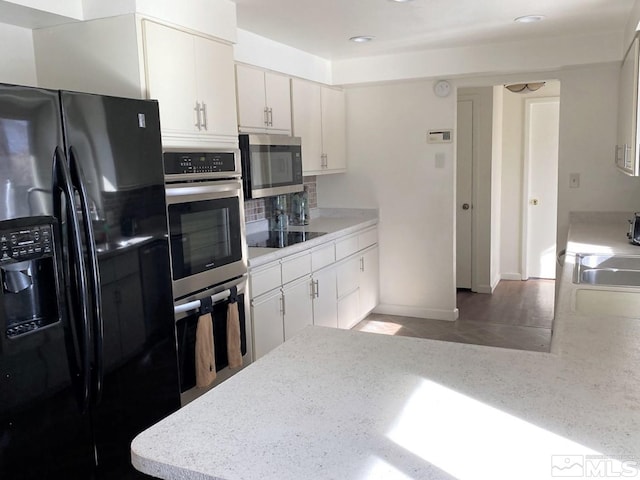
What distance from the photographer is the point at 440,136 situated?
4.74 metres

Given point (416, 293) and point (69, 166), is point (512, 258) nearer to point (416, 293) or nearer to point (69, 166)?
point (416, 293)

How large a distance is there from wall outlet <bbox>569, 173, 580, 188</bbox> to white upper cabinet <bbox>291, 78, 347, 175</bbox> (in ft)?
6.26

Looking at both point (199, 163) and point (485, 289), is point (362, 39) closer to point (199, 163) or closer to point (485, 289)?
point (199, 163)

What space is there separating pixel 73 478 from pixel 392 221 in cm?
362

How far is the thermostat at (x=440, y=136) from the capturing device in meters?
4.72

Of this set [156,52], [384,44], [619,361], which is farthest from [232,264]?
[384,44]

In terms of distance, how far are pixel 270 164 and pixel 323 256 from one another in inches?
31.2

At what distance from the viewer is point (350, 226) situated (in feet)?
14.8

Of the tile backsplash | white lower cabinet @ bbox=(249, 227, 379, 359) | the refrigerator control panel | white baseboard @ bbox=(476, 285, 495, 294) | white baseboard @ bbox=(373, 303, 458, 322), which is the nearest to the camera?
the refrigerator control panel

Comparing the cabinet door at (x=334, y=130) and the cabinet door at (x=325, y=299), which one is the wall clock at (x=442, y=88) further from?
the cabinet door at (x=325, y=299)

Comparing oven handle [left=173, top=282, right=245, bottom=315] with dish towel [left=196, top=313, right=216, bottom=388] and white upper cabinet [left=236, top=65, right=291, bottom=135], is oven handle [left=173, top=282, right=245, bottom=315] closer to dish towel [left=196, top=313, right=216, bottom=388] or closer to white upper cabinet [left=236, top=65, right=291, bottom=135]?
dish towel [left=196, top=313, right=216, bottom=388]

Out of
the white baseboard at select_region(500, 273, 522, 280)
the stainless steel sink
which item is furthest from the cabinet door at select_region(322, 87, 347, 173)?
the white baseboard at select_region(500, 273, 522, 280)

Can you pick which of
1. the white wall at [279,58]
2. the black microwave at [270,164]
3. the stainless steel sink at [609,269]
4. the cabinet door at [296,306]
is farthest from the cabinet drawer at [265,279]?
the stainless steel sink at [609,269]

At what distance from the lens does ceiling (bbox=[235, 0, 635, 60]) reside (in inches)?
124
